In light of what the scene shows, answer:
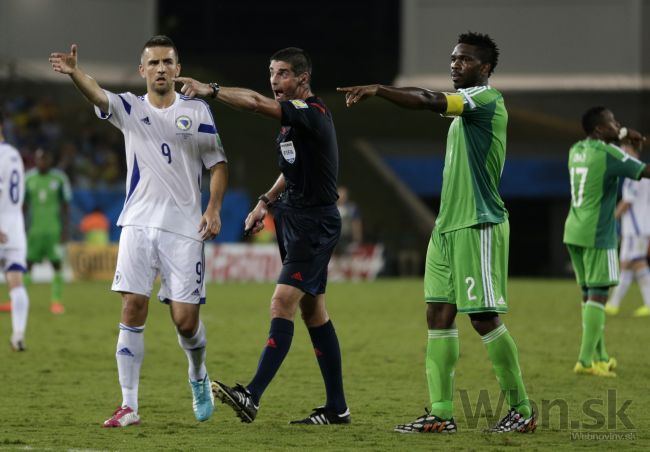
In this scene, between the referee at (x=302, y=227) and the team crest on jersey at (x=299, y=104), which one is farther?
the referee at (x=302, y=227)

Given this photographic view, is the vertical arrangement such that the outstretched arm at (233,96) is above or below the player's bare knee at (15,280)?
above

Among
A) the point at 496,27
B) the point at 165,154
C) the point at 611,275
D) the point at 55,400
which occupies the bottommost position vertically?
the point at 55,400

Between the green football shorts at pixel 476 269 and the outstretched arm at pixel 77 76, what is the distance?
2.21m

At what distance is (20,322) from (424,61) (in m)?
27.7

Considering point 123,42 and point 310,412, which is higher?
point 123,42

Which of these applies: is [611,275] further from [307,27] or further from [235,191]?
[307,27]

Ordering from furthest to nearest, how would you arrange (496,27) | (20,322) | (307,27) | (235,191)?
1. (307,27)
2. (496,27)
3. (235,191)
4. (20,322)

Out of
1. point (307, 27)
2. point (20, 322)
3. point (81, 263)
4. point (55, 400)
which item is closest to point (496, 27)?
point (307, 27)

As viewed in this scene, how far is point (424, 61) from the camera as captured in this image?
124 ft

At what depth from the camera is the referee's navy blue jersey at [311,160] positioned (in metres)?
6.80

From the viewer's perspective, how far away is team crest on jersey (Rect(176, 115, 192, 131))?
6957 millimetres

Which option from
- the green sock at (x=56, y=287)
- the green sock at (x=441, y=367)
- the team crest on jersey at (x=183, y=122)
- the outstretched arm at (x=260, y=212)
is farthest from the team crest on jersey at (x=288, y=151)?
the green sock at (x=56, y=287)

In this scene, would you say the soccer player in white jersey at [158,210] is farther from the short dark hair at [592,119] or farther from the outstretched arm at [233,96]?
the short dark hair at [592,119]

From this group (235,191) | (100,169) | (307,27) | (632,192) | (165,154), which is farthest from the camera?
(307,27)
